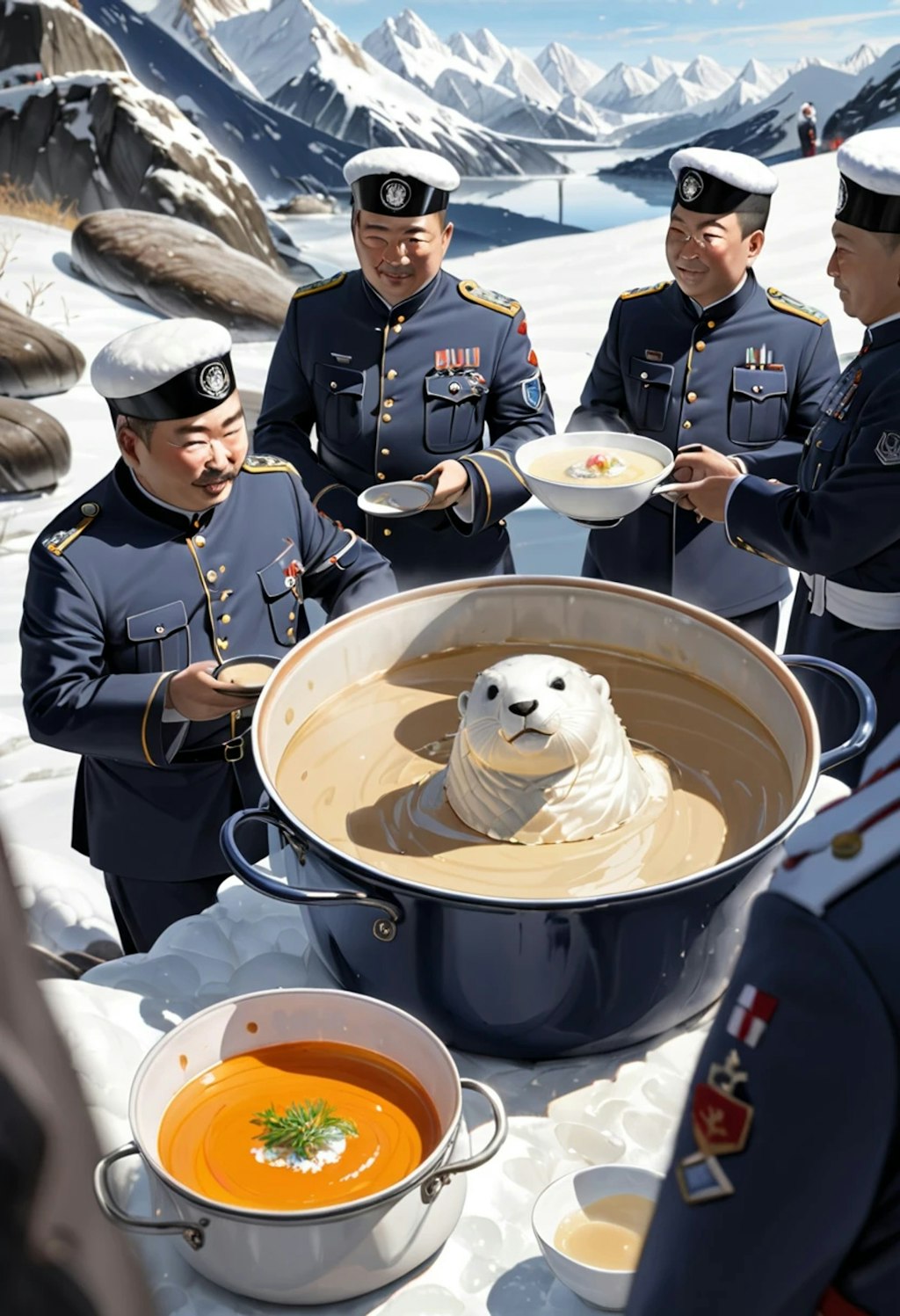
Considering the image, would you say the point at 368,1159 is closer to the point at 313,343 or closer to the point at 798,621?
the point at 798,621

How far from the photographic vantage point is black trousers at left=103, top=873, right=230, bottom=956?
275cm

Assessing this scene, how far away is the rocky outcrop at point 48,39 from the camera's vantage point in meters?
11.5

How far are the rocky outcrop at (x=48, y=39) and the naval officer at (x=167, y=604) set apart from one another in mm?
10881

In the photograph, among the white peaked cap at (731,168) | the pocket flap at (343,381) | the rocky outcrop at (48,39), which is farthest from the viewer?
the rocky outcrop at (48,39)

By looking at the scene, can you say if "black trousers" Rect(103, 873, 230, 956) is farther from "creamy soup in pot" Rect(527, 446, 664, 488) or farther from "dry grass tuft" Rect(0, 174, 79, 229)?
"dry grass tuft" Rect(0, 174, 79, 229)

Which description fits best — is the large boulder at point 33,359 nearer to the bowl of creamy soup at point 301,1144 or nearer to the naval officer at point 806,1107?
the bowl of creamy soup at point 301,1144

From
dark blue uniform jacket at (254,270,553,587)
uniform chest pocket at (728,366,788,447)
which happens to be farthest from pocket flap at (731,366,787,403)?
dark blue uniform jacket at (254,270,553,587)

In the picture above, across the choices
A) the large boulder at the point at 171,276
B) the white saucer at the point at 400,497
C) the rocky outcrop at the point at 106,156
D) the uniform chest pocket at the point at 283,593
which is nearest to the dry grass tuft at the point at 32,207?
the rocky outcrop at the point at 106,156

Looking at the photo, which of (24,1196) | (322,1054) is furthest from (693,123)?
(24,1196)

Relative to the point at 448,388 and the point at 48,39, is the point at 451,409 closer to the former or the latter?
the point at 448,388

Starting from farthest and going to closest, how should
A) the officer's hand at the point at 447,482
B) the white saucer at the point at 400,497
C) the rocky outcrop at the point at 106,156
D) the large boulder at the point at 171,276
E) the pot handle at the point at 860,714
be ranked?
the rocky outcrop at the point at 106,156, the large boulder at the point at 171,276, the officer's hand at the point at 447,482, the white saucer at the point at 400,497, the pot handle at the point at 860,714

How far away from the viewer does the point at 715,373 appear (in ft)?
12.4

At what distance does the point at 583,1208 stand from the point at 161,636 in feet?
4.76

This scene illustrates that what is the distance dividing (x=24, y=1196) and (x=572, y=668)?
5.78 feet
